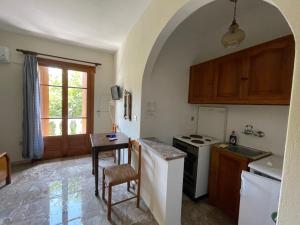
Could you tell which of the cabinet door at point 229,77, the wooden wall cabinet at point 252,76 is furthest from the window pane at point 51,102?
A: the cabinet door at point 229,77

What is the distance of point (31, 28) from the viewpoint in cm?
267

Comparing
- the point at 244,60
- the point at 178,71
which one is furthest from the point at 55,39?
the point at 244,60

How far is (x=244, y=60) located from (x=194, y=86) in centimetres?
84

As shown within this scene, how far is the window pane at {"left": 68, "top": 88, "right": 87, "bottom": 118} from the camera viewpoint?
137 inches

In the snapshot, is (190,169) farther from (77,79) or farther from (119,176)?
(77,79)

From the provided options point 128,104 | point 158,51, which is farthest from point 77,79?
point 158,51

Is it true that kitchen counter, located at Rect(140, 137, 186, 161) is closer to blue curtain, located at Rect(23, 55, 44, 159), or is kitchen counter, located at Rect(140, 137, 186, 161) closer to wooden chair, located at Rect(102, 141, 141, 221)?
wooden chair, located at Rect(102, 141, 141, 221)

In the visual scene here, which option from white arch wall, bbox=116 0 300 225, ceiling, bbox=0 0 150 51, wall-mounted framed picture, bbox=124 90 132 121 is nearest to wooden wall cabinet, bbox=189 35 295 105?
white arch wall, bbox=116 0 300 225

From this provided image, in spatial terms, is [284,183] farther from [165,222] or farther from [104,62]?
[104,62]

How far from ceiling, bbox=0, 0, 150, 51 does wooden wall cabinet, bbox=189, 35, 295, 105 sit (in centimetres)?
134

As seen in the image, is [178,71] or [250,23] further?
[178,71]

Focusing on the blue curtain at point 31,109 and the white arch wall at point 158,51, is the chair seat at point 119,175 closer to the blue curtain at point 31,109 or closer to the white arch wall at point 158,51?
the white arch wall at point 158,51

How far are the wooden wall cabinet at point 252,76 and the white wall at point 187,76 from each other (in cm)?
32

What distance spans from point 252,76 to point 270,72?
175 mm
